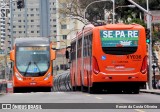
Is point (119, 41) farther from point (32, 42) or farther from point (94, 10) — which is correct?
point (94, 10)

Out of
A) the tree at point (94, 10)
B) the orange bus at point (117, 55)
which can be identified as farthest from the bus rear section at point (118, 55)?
the tree at point (94, 10)

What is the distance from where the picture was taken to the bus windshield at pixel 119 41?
3138 cm

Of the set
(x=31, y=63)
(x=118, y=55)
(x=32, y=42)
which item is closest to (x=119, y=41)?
(x=118, y=55)

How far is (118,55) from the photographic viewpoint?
31469 mm

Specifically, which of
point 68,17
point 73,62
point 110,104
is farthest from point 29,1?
point 110,104

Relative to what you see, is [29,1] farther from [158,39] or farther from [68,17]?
[158,39]

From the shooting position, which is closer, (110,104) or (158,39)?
(110,104)

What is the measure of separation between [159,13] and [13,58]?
34.3 ft

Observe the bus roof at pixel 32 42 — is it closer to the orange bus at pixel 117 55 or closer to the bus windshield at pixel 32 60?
the bus windshield at pixel 32 60

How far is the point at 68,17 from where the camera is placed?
87500mm

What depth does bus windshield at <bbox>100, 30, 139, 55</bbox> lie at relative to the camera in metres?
31.4

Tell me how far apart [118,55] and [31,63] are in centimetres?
898

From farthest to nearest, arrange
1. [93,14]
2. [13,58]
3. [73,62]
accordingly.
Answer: [93,14], [73,62], [13,58]

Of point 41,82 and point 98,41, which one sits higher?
point 98,41
